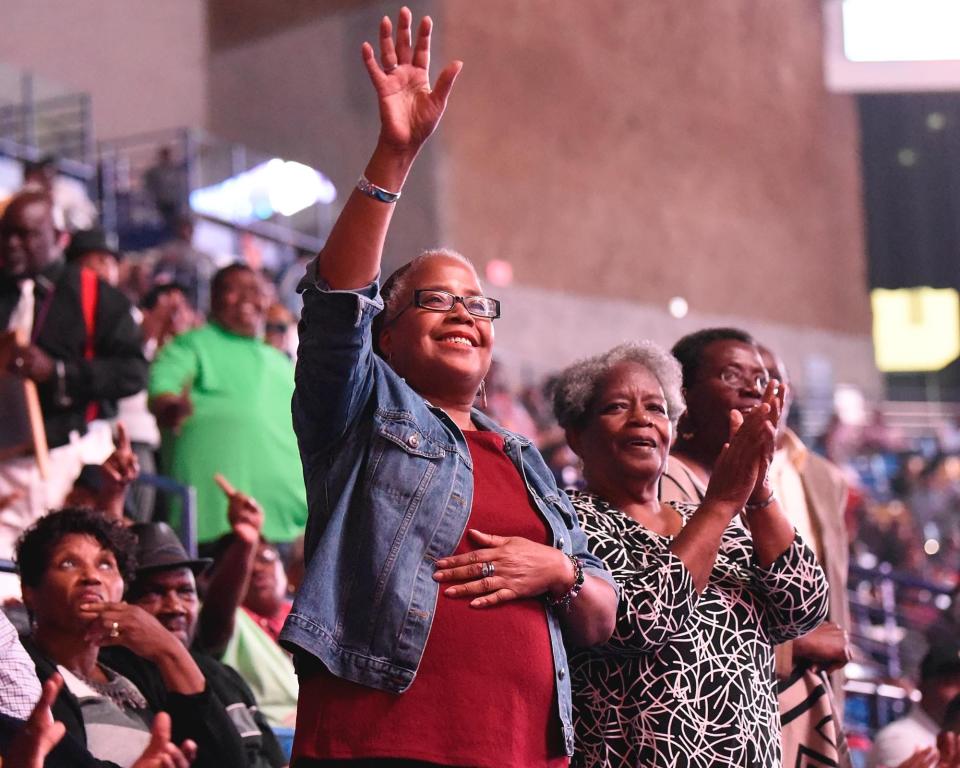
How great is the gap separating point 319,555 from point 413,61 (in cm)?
79

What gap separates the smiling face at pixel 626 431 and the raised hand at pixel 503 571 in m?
0.63

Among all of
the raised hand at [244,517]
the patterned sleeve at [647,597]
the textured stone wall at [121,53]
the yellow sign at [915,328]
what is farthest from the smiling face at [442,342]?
the yellow sign at [915,328]

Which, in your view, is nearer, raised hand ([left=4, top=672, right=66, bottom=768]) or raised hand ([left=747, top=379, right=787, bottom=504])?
raised hand ([left=4, top=672, right=66, bottom=768])

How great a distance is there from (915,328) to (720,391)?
18821 mm

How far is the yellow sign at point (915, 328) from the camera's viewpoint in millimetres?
20406

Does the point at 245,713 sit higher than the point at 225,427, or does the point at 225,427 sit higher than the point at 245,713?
the point at 225,427

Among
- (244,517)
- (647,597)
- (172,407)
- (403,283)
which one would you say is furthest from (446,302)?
(172,407)

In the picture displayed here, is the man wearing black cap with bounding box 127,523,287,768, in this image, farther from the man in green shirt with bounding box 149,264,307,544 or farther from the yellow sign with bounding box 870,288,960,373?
the yellow sign with bounding box 870,288,960,373

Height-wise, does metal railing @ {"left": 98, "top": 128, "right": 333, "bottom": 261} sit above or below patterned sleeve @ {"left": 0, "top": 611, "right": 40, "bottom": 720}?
above

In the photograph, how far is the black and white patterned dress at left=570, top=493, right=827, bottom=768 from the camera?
251cm

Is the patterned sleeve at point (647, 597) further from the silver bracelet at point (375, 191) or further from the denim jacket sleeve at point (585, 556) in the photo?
the silver bracelet at point (375, 191)

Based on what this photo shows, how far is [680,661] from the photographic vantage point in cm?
256

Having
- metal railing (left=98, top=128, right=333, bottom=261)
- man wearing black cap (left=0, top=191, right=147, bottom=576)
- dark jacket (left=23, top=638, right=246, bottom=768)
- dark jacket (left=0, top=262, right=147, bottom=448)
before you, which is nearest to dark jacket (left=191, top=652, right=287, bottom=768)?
dark jacket (left=23, top=638, right=246, bottom=768)

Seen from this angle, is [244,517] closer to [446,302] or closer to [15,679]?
[15,679]
